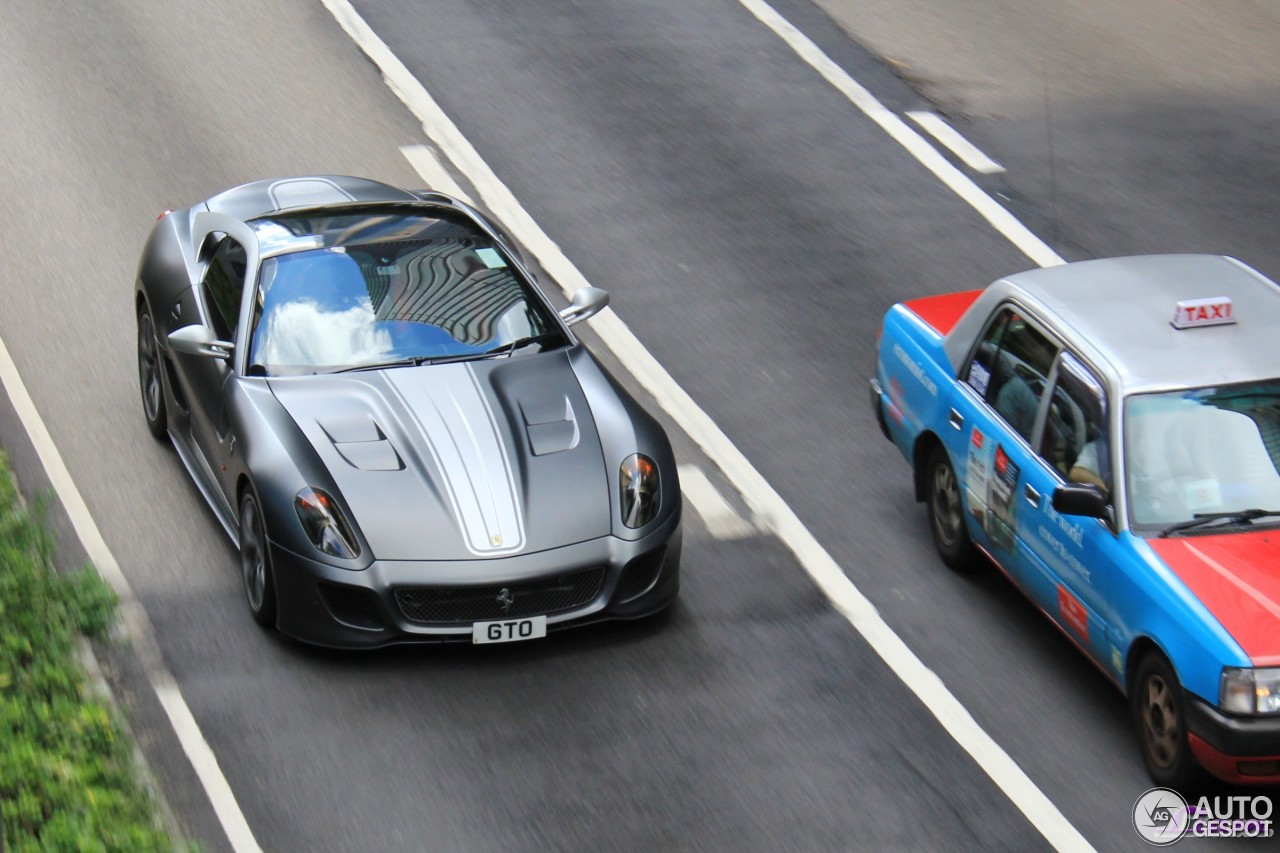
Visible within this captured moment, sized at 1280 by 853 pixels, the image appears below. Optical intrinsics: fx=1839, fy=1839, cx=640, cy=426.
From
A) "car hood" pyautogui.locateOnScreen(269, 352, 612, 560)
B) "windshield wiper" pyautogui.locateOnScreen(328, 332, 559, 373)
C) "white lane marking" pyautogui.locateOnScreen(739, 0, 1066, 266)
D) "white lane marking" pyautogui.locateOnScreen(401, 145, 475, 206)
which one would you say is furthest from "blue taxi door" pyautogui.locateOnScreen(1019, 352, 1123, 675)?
"white lane marking" pyautogui.locateOnScreen(401, 145, 475, 206)

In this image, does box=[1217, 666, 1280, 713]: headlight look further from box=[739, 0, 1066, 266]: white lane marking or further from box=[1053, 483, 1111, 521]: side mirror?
box=[739, 0, 1066, 266]: white lane marking

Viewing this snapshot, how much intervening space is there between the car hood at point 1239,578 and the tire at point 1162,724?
34 centimetres

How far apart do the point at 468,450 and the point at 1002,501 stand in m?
2.53

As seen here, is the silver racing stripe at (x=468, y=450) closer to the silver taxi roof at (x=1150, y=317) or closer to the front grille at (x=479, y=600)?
the front grille at (x=479, y=600)

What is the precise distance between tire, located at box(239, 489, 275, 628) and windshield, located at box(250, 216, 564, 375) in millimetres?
783

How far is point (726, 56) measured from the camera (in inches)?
664

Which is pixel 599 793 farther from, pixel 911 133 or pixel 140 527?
pixel 911 133

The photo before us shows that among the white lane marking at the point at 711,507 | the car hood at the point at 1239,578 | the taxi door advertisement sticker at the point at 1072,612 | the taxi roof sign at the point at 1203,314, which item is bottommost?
the white lane marking at the point at 711,507

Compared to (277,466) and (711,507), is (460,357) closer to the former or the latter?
(277,466)

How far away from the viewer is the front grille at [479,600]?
809cm

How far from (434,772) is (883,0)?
12821mm

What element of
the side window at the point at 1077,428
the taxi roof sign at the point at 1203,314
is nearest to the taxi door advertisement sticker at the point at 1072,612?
the side window at the point at 1077,428

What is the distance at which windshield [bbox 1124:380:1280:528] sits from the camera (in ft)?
25.5

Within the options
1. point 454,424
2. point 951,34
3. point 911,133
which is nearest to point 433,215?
point 454,424
